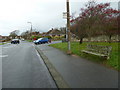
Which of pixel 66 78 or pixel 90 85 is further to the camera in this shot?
pixel 66 78

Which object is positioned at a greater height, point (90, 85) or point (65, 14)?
point (65, 14)

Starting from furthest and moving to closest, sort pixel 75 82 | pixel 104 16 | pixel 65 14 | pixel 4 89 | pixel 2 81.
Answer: pixel 104 16 → pixel 65 14 → pixel 2 81 → pixel 75 82 → pixel 4 89

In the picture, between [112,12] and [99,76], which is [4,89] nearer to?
[99,76]

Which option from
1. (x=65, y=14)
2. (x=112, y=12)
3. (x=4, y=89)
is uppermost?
(x=112, y=12)

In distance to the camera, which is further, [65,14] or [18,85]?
[65,14]

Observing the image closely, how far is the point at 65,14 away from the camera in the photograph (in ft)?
29.5

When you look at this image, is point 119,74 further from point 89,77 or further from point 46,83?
point 46,83

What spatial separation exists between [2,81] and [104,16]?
11.3m

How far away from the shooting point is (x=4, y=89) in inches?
133

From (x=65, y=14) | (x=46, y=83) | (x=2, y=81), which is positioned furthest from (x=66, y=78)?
(x=65, y=14)

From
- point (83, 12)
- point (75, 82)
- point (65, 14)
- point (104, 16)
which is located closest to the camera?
point (75, 82)

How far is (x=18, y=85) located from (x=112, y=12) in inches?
477

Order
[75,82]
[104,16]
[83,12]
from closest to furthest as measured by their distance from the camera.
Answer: [75,82]
[104,16]
[83,12]

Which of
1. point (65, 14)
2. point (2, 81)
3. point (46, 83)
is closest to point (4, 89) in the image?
point (2, 81)
